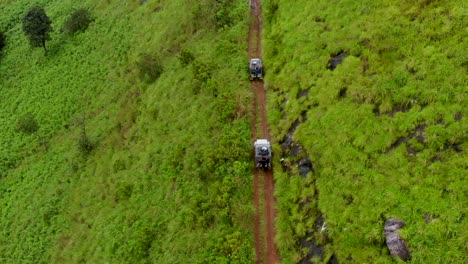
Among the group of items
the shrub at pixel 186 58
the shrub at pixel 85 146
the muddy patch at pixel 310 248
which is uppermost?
the shrub at pixel 186 58

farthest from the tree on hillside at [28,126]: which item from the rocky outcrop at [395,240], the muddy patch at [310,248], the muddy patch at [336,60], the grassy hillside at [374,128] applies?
the rocky outcrop at [395,240]

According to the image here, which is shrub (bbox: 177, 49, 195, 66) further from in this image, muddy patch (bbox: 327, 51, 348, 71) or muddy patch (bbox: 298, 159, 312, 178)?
muddy patch (bbox: 298, 159, 312, 178)

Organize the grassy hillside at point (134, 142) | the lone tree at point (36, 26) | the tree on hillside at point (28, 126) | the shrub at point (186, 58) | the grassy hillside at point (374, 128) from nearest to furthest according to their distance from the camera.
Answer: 1. the grassy hillside at point (374, 128)
2. the grassy hillside at point (134, 142)
3. the shrub at point (186, 58)
4. the tree on hillside at point (28, 126)
5. the lone tree at point (36, 26)

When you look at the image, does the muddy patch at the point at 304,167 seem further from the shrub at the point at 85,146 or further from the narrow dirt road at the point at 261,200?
the shrub at the point at 85,146

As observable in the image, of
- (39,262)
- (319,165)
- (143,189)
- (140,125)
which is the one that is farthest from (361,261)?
(39,262)

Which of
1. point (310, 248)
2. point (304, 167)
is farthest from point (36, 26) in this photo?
point (310, 248)

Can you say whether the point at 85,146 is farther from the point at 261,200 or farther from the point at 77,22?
the point at 77,22
